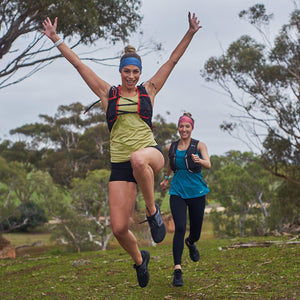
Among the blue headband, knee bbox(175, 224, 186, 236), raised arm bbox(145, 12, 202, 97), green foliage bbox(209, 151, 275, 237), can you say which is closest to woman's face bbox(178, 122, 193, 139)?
knee bbox(175, 224, 186, 236)

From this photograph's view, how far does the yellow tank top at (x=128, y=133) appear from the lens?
4.18 meters

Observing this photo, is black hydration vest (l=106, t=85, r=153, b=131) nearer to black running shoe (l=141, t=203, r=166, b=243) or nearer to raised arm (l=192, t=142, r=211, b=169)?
black running shoe (l=141, t=203, r=166, b=243)

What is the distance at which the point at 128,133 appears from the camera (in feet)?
13.8

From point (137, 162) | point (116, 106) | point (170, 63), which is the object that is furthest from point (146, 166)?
point (170, 63)

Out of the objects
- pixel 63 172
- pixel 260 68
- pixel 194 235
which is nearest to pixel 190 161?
pixel 194 235

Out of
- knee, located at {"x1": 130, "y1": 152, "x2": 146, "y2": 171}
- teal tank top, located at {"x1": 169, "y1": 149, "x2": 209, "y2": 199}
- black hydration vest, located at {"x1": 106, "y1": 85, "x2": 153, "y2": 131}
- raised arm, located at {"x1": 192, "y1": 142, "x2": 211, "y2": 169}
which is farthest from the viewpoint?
teal tank top, located at {"x1": 169, "y1": 149, "x2": 209, "y2": 199}

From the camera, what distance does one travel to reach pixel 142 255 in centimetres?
470

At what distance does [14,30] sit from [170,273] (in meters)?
9.77

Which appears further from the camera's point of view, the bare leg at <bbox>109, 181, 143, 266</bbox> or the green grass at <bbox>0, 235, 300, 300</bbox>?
the green grass at <bbox>0, 235, 300, 300</bbox>

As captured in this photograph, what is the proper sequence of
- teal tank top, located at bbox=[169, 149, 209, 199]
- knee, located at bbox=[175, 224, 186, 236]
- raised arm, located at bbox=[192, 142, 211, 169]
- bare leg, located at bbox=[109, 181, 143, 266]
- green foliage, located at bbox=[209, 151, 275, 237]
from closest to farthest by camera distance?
1. bare leg, located at bbox=[109, 181, 143, 266]
2. raised arm, located at bbox=[192, 142, 211, 169]
3. knee, located at bbox=[175, 224, 186, 236]
4. teal tank top, located at bbox=[169, 149, 209, 199]
5. green foliage, located at bbox=[209, 151, 275, 237]

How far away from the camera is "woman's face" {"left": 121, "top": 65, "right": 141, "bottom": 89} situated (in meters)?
4.30

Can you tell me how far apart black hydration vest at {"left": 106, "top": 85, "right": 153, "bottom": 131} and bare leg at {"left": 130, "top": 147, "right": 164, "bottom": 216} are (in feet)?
1.29

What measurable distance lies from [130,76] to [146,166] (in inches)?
40.3

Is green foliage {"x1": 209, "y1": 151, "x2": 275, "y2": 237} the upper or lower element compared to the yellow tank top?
lower
